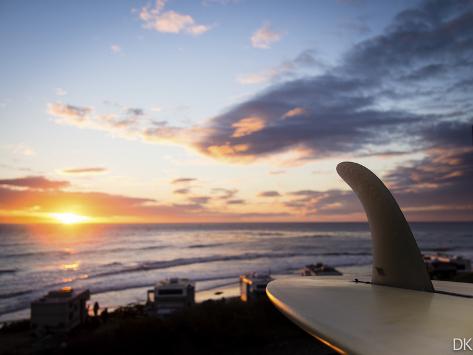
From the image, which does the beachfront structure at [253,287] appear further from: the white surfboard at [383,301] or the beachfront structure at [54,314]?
the white surfboard at [383,301]

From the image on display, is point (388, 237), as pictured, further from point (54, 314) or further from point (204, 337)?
point (54, 314)

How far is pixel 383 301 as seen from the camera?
17.1ft

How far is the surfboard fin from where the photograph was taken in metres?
6.15

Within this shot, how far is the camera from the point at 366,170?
6508 millimetres

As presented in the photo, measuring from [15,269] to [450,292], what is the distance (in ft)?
185

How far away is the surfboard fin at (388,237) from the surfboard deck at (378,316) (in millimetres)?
241

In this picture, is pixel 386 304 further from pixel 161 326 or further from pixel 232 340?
pixel 161 326

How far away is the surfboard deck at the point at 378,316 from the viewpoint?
3.44 metres

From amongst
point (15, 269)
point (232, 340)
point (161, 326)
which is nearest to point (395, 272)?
point (232, 340)

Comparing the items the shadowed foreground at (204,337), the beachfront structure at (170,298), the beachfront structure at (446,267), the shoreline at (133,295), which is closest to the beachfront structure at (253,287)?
the beachfront structure at (170,298)

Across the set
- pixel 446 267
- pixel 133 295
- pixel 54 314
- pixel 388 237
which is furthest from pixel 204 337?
pixel 446 267

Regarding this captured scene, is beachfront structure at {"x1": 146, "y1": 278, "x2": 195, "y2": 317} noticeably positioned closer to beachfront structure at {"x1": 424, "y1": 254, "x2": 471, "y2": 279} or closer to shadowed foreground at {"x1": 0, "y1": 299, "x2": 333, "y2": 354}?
shadowed foreground at {"x1": 0, "y1": 299, "x2": 333, "y2": 354}

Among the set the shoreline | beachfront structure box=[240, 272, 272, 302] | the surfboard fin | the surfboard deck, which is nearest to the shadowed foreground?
the surfboard fin

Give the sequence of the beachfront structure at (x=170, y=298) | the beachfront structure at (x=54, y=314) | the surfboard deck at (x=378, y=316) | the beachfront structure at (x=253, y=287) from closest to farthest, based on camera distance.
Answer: the surfboard deck at (x=378, y=316) < the beachfront structure at (x=54, y=314) < the beachfront structure at (x=170, y=298) < the beachfront structure at (x=253, y=287)
